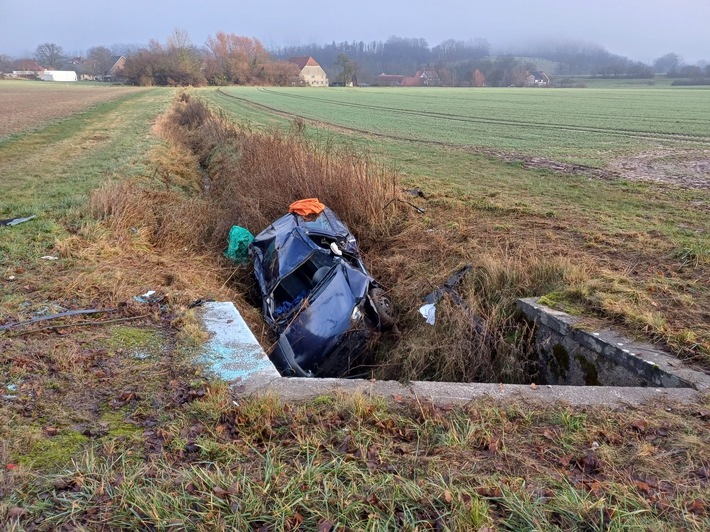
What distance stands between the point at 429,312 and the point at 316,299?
136 cm

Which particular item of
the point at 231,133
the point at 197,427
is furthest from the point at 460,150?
the point at 197,427

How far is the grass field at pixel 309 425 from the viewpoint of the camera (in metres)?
2.55

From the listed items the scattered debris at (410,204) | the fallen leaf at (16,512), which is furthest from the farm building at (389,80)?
the fallen leaf at (16,512)

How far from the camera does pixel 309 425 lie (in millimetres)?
3289

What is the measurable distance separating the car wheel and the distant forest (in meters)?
111

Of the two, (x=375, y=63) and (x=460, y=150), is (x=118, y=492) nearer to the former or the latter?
(x=460, y=150)

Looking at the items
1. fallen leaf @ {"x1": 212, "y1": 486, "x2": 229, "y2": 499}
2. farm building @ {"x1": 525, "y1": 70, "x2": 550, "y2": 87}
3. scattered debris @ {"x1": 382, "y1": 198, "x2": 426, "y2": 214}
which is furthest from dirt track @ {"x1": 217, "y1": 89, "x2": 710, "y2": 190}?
farm building @ {"x1": 525, "y1": 70, "x2": 550, "y2": 87}

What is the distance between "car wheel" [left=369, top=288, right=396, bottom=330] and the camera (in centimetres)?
607

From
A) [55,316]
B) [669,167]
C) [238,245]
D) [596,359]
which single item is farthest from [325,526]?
[669,167]

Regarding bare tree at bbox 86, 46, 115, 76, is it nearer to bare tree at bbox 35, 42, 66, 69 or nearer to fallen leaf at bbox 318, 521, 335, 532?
bare tree at bbox 35, 42, 66, 69

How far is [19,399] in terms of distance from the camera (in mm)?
3561

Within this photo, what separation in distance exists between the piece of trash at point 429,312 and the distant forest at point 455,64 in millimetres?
111137

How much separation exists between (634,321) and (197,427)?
3.88m

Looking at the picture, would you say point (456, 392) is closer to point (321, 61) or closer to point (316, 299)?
point (316, 299)
